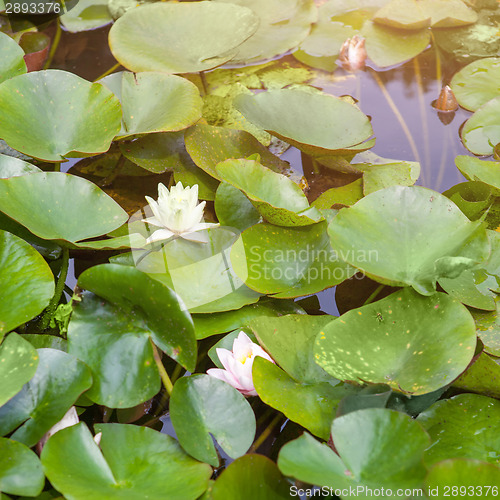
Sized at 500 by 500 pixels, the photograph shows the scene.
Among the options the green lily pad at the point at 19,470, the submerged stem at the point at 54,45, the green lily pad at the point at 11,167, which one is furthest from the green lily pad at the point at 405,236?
the submerged stem at the point at 54,45

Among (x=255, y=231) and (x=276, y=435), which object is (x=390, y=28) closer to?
(x=255, y=231)

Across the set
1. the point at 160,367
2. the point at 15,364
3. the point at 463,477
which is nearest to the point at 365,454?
the point at 463,477

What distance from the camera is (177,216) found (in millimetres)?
1419

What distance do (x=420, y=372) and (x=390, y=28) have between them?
7.04ft

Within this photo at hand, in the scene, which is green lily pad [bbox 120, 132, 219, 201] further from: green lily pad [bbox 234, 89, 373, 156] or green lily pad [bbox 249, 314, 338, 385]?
green lily pad [bbox 249, 314, 338, 385]

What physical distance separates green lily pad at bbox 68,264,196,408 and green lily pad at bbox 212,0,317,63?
1.69 metres

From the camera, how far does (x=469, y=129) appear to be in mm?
2043

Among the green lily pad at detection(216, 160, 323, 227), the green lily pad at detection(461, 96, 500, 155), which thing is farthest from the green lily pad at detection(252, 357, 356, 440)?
the green lily pad at detection(461, 96, 500, 155)

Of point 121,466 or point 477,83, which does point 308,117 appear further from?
point 121,466

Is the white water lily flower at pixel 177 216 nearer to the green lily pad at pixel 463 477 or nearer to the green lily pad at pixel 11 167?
the green lily pad at pixel 11 167

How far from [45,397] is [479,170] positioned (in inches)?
59.3

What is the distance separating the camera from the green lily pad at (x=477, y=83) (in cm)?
222

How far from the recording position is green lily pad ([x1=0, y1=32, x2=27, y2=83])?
1.93 meters

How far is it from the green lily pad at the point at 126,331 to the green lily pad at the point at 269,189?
0.43 metres
